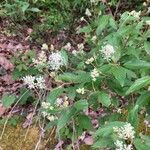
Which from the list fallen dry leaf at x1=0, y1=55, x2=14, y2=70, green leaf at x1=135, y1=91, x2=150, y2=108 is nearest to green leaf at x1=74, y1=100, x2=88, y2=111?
green leaf at x1=135, y1=91, x2=150, y2=108

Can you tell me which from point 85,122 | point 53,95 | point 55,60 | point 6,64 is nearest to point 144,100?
point 85,122

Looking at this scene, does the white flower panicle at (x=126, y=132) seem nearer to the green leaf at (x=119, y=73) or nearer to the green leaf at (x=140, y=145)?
the green leaf at (x=140, y=145)

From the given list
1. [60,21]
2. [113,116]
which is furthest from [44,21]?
[113,116]

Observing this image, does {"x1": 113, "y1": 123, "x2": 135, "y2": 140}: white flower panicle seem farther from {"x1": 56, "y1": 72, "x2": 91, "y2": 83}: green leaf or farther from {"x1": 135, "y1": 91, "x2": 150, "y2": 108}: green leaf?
{"x1": 56, "y1": 72, "x2": 91, "y2": 83}: green leaf

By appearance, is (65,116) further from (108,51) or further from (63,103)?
(108,51)

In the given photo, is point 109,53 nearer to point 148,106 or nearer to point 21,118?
point 148,106

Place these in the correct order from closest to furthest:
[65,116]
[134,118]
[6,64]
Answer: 1. [134,118]
2. [65,116]
3. [6,64]
